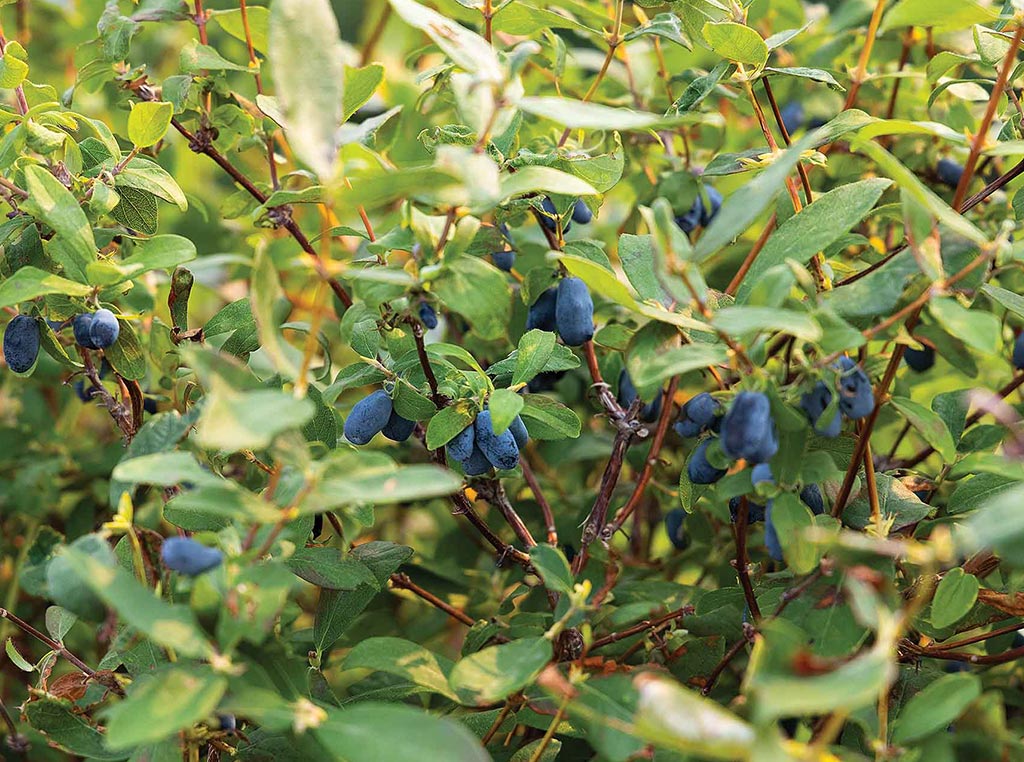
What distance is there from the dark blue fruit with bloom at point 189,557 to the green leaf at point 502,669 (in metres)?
0.18

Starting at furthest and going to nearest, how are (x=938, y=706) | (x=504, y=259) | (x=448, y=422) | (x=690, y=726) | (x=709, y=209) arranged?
(x=709, y=209)
(x=504, y=259)
(x=448, y=422)
(x=938, y=706)
(x=690, y=726)

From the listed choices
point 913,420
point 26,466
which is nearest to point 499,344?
point 913,420

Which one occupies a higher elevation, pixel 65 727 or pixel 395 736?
pixel 395 736

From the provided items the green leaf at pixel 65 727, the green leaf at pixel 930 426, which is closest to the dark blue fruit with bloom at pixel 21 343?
the green leaf at pixel 65 727

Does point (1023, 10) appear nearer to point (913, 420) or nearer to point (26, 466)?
point (913, 420)

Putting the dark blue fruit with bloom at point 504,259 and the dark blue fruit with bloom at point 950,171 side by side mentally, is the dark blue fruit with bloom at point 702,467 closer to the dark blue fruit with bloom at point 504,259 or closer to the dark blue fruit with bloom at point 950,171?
the dark blue fruit with bloom at point 504,259

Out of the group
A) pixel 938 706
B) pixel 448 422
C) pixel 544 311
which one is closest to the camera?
pixel 938 706

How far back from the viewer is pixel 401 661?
80 cm

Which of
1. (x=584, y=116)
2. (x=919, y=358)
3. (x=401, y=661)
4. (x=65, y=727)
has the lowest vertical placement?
(x=65, y=727)

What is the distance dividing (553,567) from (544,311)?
30 centimetres

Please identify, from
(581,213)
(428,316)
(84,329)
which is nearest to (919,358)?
(581,213)

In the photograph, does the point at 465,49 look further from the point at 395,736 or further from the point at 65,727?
the point at 65,727

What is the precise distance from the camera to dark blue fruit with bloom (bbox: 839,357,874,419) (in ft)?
2.36

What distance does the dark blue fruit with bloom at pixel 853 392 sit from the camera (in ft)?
2.36
